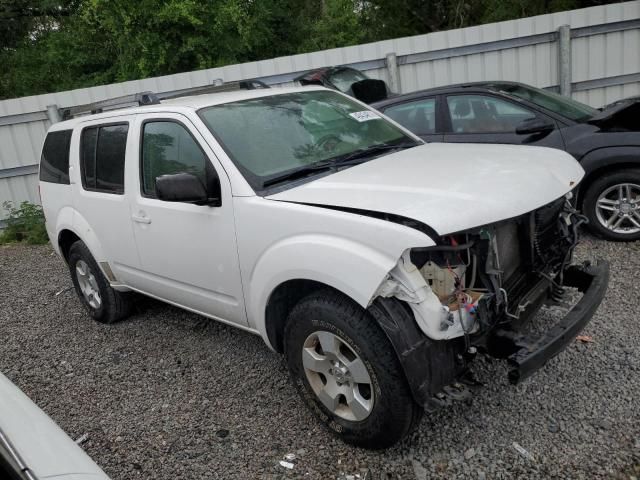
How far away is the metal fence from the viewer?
9930mm

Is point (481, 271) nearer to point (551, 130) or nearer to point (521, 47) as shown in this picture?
point (551, 130)

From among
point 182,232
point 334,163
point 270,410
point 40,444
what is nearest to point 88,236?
point 182,232

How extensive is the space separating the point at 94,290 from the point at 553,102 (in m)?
5.04

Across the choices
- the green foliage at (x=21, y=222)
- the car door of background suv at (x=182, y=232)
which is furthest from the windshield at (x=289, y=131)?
the green foliage at (x=21, y=222)

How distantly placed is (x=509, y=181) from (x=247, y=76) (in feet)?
28.1

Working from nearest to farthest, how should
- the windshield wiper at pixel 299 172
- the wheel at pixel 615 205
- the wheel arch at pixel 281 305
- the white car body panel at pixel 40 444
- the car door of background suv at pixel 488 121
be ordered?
Result: the white car body panel at pixel 40 444 → the wheel arch at pixel 281 305 → the windshield wiper at pixel 299 172 → the wheel at pixel 615 205 → the car door of background suv at pixel 488 121

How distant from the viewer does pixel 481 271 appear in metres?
2.84

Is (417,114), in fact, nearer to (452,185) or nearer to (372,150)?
(372,150)

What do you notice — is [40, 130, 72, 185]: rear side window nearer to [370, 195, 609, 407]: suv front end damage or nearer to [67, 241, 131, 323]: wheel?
[67, 241, 131, 323]: wheel

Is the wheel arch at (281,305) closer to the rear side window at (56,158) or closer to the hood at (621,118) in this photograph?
the rear side window at (56,158)

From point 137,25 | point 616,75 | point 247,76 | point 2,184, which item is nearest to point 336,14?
point 137,25

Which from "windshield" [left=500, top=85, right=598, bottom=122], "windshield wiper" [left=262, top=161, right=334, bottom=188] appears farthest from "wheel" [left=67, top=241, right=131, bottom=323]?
"windshield" [left=500, top=85, right=598, bottom=122]

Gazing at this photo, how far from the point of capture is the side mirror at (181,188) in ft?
10.7

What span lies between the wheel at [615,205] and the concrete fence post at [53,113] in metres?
8.42
